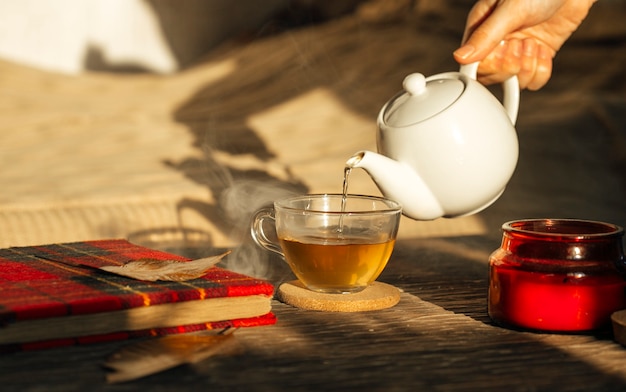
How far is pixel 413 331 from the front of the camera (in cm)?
88

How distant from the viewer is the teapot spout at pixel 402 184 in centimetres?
102

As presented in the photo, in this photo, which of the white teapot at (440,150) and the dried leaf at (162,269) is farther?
the white teapot at (440,150)

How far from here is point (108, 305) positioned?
0.80 metres

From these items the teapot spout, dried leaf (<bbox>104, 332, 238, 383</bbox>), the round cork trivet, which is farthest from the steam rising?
the round cork trivet

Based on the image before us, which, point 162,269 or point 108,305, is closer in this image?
point 108,305

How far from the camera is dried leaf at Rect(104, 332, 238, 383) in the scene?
73 centimetres

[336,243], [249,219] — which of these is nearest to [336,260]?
[336,243]

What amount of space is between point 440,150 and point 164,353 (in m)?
0.42

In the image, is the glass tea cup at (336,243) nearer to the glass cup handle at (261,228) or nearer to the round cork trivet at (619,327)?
the glass cup handle at (261,228)

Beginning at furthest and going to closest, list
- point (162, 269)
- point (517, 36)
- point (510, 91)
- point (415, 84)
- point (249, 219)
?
point (249, 219)
point (517, 36)
point (510, 91)
point (415, 84)
point (162, 269)

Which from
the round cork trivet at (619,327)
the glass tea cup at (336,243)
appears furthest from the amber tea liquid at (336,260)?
the round cork trivet at (619,327)

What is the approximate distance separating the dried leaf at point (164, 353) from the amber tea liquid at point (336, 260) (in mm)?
156

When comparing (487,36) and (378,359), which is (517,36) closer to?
(487,36)

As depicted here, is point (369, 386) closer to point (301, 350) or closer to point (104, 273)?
point (301, 350)
